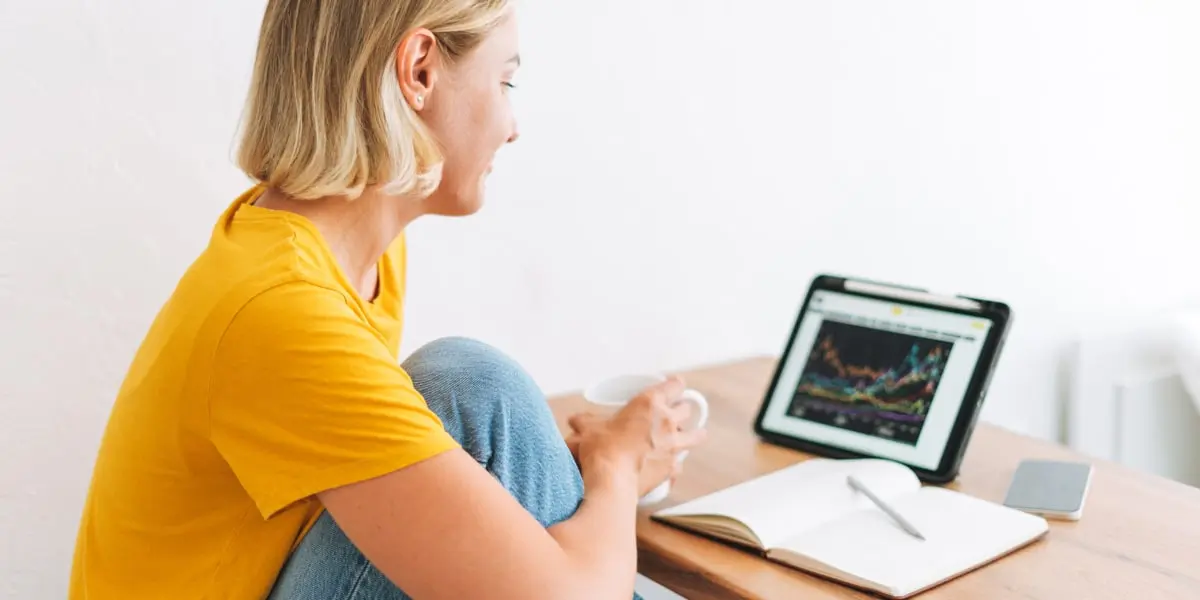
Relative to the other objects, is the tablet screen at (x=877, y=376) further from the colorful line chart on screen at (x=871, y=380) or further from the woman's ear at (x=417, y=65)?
the woman's ear at (x=417, y=65)

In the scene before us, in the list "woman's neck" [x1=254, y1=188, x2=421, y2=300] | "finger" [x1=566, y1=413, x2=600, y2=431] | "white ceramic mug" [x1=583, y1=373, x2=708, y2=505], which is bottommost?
"finger" [x1=566, y1=413, x2=600, y2=431]

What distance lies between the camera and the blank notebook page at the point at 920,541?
1.01 metres

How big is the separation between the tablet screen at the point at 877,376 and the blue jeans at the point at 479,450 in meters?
Answer: 0.41

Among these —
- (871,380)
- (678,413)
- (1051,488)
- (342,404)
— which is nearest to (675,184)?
(871,380)

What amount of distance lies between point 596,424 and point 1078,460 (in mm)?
525

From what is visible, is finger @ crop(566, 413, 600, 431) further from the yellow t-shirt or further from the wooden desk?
the yellow t-shirt

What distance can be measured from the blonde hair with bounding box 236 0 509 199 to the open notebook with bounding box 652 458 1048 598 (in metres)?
0.44

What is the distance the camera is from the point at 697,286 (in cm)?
179

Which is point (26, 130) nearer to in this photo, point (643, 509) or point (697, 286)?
point (643, 509)

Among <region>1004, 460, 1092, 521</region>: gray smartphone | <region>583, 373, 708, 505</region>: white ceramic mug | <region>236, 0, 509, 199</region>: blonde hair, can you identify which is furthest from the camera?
<region>583, 373, 708, 505</region>: white ceramic mug

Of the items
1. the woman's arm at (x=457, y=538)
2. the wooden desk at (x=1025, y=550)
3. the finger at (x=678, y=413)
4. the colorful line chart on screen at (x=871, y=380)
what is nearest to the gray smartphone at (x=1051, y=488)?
the wooden desk at (x=1025, y=550)

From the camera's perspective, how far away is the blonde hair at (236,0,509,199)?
0.99 meters

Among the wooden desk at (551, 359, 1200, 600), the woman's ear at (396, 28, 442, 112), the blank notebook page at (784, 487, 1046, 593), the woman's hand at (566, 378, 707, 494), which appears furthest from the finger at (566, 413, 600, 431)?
the woman's ear at (396, 28, 442, 112)

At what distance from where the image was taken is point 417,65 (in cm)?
101
